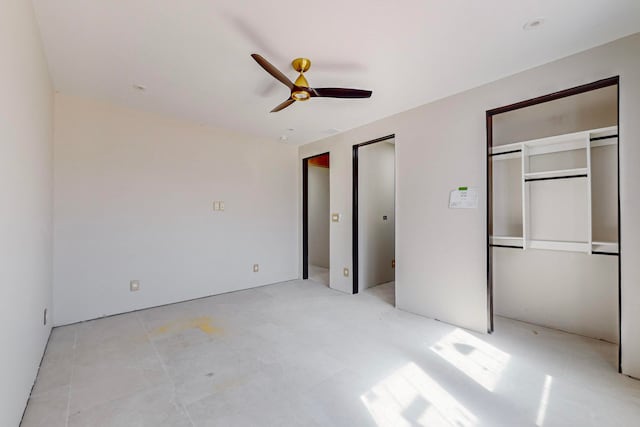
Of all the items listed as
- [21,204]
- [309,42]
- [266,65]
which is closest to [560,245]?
[309,42]

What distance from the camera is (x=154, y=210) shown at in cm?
354

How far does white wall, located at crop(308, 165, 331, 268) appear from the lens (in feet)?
20.4

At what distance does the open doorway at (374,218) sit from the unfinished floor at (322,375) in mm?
1221

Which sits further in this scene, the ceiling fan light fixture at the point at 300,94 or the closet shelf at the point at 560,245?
the closet shelf at the point at 560,245

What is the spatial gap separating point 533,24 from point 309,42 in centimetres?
152

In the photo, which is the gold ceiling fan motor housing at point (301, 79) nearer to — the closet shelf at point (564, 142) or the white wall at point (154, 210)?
the closet shelf at point (564, 142)

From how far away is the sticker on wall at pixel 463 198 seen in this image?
2.82 meters

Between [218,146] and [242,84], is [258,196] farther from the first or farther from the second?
[242,84]

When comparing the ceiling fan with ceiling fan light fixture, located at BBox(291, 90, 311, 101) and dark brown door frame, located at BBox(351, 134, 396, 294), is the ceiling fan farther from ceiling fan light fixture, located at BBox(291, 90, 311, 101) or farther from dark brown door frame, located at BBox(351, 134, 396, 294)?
dark brown door frame, located at BBox(351, 134, 396, 294)

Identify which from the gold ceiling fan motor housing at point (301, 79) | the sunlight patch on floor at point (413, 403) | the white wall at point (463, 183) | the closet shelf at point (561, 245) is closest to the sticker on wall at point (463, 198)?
the white wall at point (463, 183)

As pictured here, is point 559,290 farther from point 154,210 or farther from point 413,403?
point 154,210

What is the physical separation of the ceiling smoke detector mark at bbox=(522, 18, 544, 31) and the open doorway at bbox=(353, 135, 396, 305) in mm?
1949

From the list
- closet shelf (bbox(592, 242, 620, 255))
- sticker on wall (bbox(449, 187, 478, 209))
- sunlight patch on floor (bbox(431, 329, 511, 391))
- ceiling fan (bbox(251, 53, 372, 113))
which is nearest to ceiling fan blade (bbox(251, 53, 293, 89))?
ceiling fan (bbox(251, 53, 372, 113))

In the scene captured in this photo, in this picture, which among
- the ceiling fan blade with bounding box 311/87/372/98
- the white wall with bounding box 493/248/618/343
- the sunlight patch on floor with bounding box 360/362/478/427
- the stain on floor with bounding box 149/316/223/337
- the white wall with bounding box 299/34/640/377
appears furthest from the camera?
the stain on floor with bounding box 149/316/223/337
